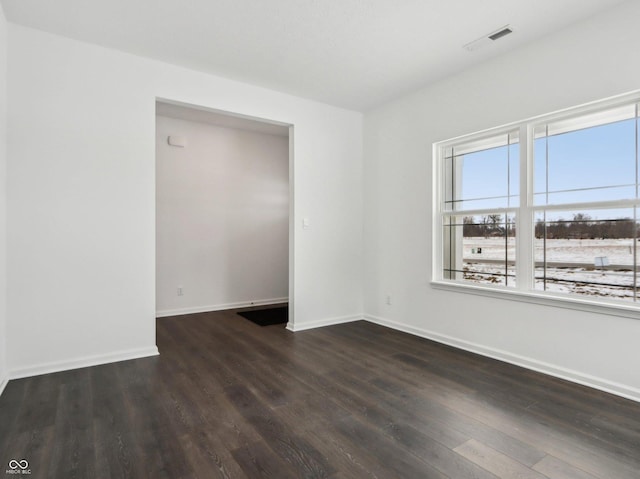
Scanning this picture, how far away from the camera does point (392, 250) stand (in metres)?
4.50

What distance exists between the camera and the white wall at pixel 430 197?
261 cm

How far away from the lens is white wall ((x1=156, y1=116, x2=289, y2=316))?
5141 millimetres

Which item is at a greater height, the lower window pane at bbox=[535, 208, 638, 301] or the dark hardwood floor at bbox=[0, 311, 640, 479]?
the lower window pane at bbox=[535, 208, 638, 301]

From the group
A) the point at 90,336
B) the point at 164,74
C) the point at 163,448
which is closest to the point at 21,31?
the point at 164,74

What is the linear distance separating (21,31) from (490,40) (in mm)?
3849

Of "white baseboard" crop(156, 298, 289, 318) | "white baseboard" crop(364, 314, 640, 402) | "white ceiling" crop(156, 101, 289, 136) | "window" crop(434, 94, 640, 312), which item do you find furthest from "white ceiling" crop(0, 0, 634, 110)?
"white baseboard" crop(156, 298, 289, 318)

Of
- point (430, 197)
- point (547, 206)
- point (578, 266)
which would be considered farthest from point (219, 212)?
point (578, 266)

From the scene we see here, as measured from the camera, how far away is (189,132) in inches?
208

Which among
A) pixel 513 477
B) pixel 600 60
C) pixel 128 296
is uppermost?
pixel 600 60

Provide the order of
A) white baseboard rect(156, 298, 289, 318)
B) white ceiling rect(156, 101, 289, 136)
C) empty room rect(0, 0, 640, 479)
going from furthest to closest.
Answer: white baseboard rect(156, 298, 289, 318), white ceiling rect(156, 101, 289, 136), empty room rect(0, 0, 640, 479)

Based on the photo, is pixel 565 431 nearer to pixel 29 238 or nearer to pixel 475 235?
pixel 475 235

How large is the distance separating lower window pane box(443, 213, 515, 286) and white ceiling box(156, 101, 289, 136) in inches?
95.3

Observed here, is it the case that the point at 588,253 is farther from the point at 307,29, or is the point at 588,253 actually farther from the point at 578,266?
the point at 307,29

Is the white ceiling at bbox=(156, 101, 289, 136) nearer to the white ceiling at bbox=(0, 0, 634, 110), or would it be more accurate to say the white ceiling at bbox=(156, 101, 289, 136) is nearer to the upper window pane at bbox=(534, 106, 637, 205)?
the white ceiling at bbox=(0, 0, 634, 110)
